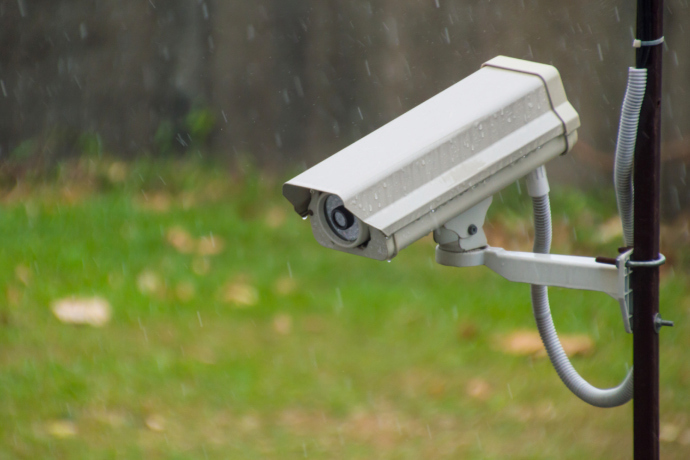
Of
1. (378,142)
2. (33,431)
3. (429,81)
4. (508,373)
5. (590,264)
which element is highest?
(378,142)

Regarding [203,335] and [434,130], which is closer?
[434,130]

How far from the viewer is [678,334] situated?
121 inches

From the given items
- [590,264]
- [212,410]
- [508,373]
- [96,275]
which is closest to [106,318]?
[96,275]

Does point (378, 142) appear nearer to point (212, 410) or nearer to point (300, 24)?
point (212, 410)

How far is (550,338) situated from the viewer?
5.02 ft

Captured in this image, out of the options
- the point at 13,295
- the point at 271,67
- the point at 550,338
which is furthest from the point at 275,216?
the point at 550,338

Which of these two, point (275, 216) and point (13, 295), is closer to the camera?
point (13, 295)

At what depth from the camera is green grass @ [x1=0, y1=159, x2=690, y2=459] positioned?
105 inches

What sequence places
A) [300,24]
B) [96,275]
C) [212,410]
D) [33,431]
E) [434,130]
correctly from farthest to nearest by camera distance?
[300,24] → [96,275] → [212,410] → [33,431] → [434,130]

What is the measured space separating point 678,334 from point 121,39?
362cm

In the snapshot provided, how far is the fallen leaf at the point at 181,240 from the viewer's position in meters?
4.14

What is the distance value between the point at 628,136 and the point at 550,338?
453mm

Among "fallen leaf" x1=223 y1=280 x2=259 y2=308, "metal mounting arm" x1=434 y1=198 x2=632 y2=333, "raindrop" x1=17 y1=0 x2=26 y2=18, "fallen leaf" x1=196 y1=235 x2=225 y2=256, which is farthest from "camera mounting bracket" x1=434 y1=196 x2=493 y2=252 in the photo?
"raindrop" x1=17 y1=0 x2=26 y2=18

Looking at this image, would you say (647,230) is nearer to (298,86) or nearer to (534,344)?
(534,344)
